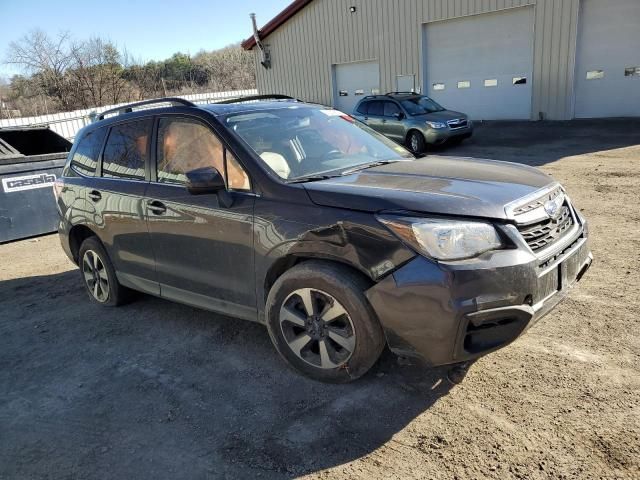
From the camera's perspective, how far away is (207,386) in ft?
11.4

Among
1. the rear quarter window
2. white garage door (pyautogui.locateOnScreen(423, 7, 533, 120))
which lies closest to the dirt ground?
the rear quarter window

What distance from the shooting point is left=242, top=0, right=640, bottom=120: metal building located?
15781 mm

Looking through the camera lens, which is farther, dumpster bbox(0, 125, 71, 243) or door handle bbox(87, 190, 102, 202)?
dumpster bbox(0, 125, 71, 243)

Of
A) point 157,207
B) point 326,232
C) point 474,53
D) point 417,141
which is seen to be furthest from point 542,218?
point 474,53

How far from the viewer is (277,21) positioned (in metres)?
24.4

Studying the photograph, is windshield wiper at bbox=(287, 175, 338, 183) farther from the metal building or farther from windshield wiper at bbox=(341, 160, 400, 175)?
the metal building

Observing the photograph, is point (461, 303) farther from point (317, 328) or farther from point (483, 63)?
point (483, 63)

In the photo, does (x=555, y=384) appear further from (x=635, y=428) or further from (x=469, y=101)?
(x=469, y=101)

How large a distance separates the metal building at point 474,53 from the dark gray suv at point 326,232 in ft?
48.2

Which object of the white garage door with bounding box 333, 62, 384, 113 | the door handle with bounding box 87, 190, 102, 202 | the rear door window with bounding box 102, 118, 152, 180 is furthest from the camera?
the white garage door with bounding box 333, 62, 384, 113

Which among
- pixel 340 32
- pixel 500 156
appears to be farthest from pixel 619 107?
pixel 340 32

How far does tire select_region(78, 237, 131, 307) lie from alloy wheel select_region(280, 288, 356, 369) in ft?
7.34

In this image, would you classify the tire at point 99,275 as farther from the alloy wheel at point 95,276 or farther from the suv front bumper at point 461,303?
the suv front bumper at point 461,303

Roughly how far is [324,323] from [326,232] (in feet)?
1.87
